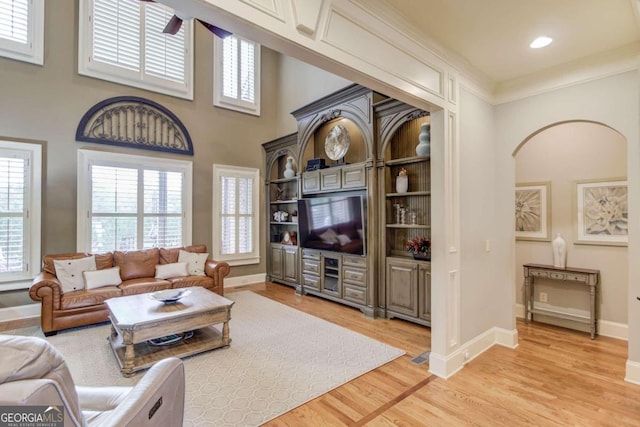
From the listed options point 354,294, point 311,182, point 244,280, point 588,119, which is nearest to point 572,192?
point 588,119

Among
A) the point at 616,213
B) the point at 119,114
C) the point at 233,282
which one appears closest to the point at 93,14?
the point at 119,114

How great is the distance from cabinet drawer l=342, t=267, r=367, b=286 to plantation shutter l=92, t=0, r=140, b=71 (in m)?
4.92

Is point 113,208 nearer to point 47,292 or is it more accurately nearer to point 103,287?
point 103,287

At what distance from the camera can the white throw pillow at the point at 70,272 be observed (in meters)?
4.02

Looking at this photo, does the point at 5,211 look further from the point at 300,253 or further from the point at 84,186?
the point at 300,253

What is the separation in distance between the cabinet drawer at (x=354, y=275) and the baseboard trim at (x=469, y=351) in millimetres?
1656

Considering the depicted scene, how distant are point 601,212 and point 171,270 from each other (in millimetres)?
5914

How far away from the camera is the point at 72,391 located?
1.09 m

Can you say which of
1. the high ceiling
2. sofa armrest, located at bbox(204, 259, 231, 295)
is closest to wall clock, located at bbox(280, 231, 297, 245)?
sofa armrest, located at bbox(204, 259, 231, 295)

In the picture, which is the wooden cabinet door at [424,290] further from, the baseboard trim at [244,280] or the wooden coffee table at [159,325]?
the baseboard trim at [244,280]

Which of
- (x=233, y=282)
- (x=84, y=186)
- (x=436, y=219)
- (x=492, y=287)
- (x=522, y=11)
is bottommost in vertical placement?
(x=233, y=282)

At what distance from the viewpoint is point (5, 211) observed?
4.27 m

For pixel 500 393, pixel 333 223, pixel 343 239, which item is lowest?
pixel 500 393

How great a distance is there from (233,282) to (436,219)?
467 cm
